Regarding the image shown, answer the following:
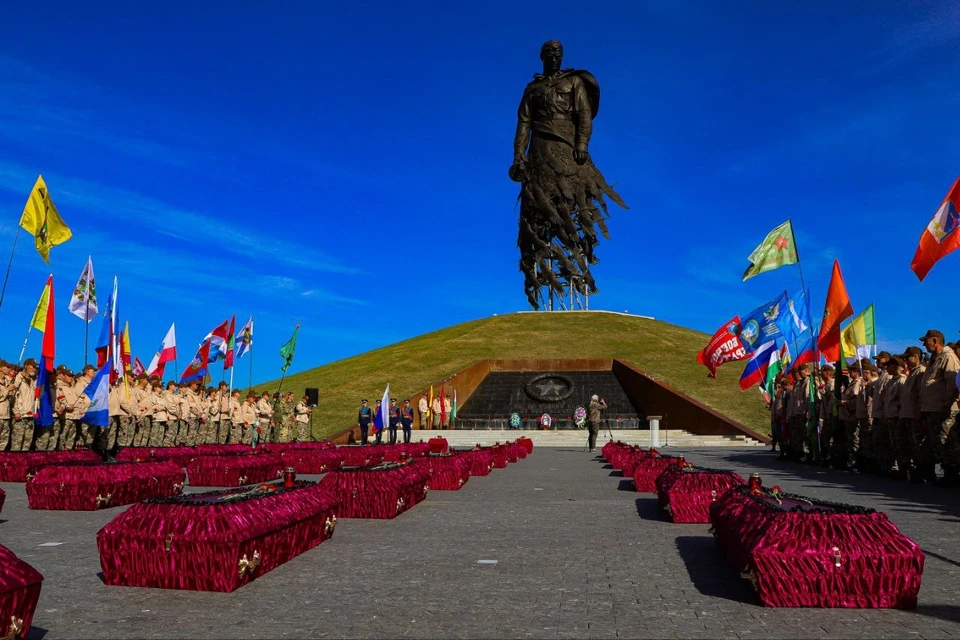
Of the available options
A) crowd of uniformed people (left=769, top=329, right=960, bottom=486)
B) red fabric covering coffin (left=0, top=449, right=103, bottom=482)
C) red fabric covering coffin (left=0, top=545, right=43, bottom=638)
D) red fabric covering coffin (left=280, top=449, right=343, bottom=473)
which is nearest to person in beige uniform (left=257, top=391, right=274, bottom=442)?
red fabric covering coffin (left=280, top=449, right=343, bottom=473)

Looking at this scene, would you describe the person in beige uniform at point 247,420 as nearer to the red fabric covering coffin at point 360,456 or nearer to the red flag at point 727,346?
the red fabric covering coffin at point 360,456

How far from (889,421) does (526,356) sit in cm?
2811

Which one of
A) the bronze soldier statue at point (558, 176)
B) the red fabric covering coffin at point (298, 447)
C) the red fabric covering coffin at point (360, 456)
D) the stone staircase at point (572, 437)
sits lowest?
the red fabric covering coffin at point (360, 456)

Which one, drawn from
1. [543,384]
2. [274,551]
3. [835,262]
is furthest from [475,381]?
[274,551]

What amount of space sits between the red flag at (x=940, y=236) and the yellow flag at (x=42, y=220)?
50.4 ft

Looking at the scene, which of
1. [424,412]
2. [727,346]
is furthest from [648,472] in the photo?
[424,412]

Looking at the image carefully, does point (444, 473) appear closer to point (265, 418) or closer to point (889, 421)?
point (889, 421)

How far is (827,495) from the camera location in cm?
955

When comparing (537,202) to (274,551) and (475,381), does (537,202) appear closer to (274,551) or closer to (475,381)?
(475,381)

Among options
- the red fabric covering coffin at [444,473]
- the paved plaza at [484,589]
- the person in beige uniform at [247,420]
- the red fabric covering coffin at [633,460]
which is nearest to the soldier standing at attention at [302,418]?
the person in beige uniform at [247,420]

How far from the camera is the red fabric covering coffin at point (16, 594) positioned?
3164 mm

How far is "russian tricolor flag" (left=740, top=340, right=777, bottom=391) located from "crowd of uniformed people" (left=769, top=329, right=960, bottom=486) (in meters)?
2.03

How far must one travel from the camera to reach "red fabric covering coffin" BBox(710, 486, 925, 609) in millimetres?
4020

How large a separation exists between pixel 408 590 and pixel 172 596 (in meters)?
1.38
